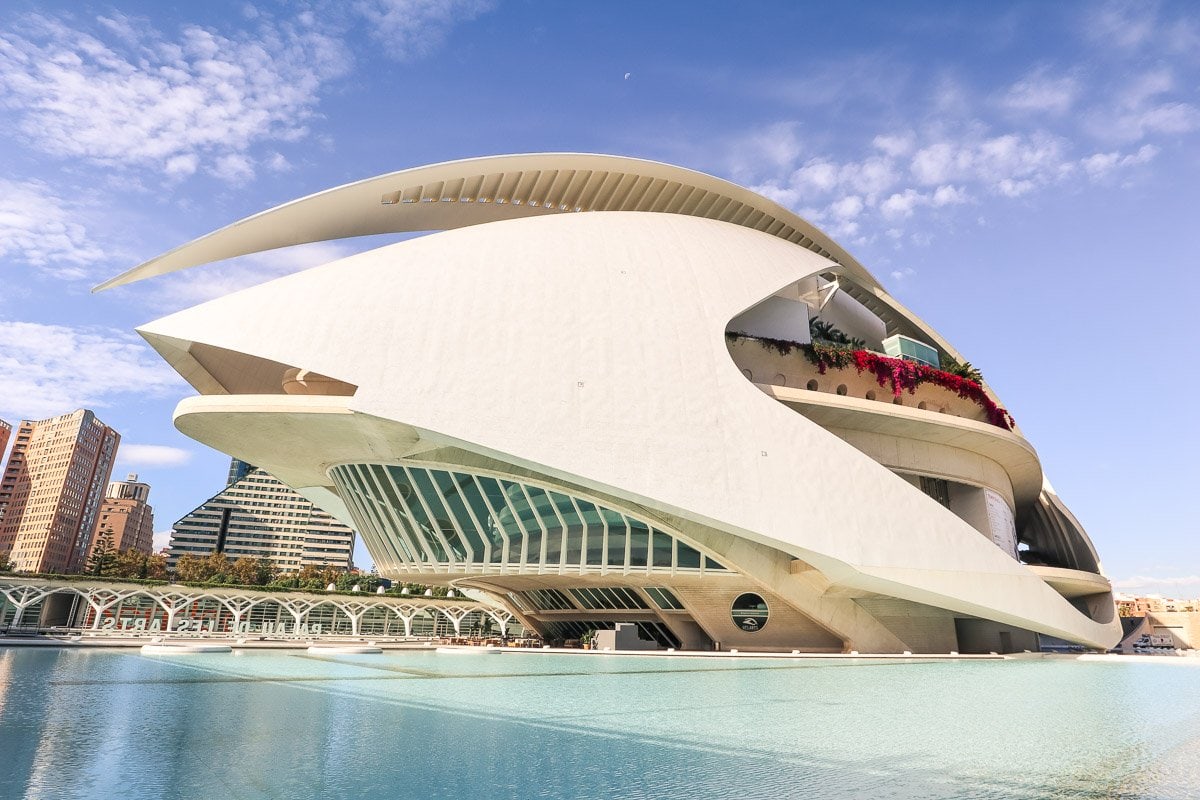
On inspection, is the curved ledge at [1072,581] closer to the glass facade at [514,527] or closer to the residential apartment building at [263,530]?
the glass facade at [514,527]

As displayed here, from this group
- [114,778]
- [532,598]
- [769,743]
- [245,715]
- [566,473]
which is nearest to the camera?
[114,778]

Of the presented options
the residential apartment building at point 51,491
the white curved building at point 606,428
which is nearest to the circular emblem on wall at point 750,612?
the white curved building at point 606,428

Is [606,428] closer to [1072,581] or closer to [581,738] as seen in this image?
[581,738]

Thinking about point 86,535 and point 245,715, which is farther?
point 86,535

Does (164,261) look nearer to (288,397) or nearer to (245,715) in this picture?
(288,397)

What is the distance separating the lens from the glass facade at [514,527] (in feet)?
60.4

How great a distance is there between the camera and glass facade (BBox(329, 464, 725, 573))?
1842cm

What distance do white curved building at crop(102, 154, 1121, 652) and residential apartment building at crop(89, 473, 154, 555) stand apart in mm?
123384

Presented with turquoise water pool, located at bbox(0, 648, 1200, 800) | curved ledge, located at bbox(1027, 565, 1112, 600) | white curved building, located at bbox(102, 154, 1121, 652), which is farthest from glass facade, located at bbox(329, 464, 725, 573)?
Answer: curved ledge, located at bbox(1027, 565, 1112, 600)

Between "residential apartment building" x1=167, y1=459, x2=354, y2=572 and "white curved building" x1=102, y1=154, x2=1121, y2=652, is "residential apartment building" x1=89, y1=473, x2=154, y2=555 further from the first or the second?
"white curved building" x1=102, y1=154, x2=1121, y2=652

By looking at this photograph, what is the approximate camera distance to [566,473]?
15.8 metres

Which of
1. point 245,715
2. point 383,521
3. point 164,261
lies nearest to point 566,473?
point 383,521

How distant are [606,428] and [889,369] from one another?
1161 cm

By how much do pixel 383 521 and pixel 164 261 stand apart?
30.3 ft
